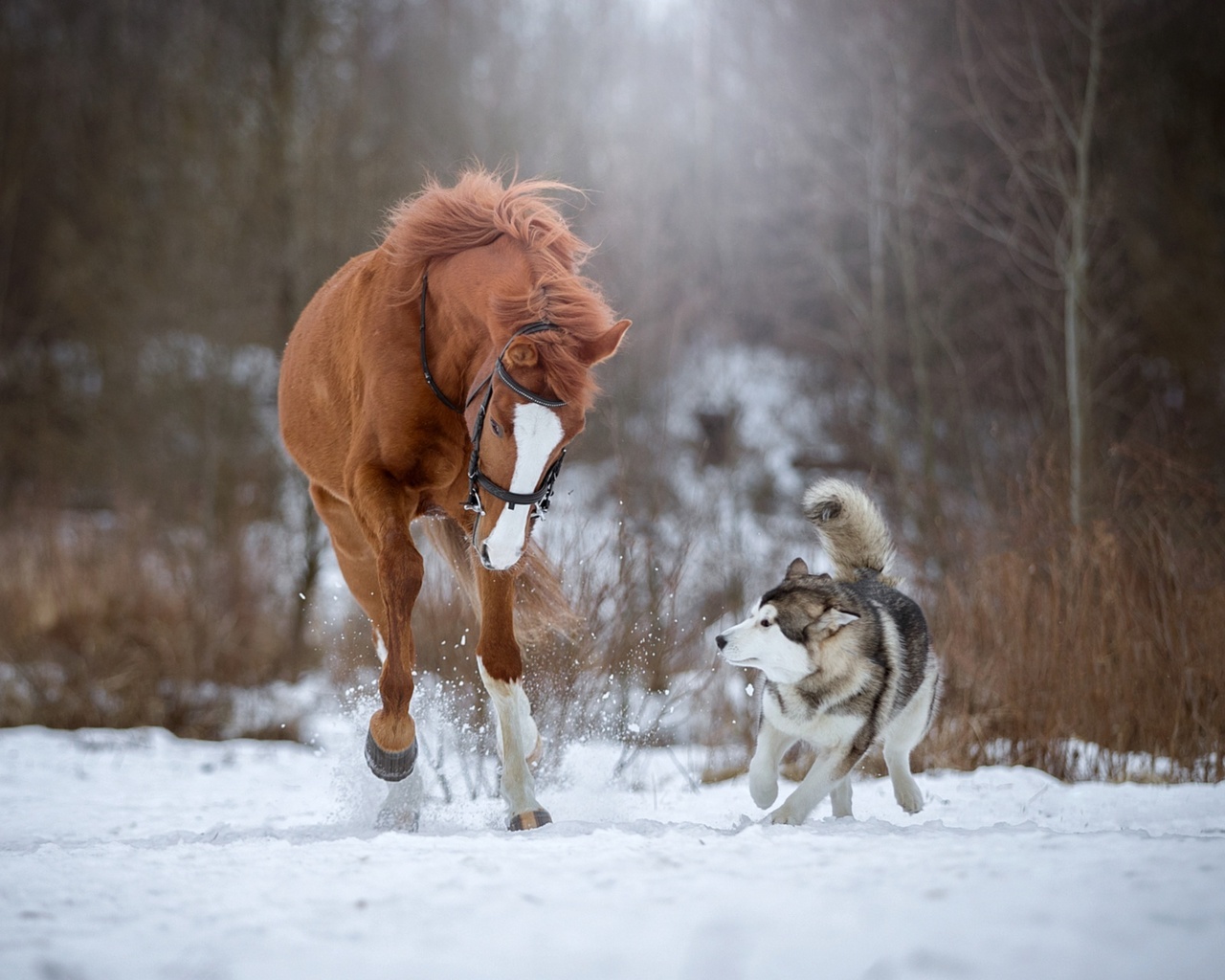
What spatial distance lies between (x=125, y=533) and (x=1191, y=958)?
10.6 m

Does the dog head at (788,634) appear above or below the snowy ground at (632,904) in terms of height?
above

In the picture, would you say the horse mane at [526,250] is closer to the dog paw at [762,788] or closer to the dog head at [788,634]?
the dog head at [788,634]

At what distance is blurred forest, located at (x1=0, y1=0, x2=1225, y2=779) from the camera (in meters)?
6.14

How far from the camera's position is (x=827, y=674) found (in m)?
3.95

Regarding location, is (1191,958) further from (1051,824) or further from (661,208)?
(661,208)

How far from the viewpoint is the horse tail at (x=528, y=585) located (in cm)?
477

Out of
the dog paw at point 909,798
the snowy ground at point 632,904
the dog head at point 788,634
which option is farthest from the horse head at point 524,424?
the dog paw at point 909,798

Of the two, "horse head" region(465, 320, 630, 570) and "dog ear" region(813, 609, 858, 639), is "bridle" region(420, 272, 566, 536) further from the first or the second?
"dog ear" region(813, 609, 858, 639)

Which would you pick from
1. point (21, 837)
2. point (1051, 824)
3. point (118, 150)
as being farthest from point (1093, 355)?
point (118, 150)

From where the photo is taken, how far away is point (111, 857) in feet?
9.62

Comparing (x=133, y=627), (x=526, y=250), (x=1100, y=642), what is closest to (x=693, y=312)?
(x=133, y=627)

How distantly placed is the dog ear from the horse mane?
129cm

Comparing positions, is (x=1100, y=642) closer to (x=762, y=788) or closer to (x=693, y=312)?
(x=762, y=788)

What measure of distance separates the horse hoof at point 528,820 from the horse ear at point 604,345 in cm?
180
